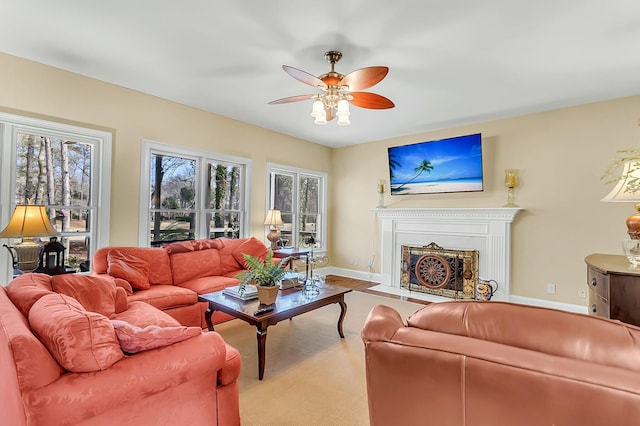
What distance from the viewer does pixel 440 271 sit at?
190 inches

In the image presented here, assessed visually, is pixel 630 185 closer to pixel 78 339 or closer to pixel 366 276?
pixel 78 339

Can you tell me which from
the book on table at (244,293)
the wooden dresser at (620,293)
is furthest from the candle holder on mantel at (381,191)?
the wooden dresser at (620,293)

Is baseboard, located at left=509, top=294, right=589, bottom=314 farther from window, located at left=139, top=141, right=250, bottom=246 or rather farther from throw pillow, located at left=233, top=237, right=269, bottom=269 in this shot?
window, located at left=139, top=141, right=250, bottom=246

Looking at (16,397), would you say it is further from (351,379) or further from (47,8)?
(47,8)

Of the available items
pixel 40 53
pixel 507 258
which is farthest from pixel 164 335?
pixel 507 258

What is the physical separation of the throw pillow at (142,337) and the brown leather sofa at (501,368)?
0.95m

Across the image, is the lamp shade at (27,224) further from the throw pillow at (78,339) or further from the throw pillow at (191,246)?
the throw pillow at (78,339)

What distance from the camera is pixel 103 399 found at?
1179 mm

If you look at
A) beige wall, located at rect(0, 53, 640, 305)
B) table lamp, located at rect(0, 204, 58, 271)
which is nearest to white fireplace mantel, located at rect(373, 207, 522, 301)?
beige wall, located at rect(0, 53, 640, 305)

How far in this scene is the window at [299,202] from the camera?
219 inches

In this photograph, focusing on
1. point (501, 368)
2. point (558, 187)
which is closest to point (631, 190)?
point (501, 368)

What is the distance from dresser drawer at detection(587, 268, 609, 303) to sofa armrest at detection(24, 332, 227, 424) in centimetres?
230

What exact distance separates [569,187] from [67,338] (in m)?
5.08

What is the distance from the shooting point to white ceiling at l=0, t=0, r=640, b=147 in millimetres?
2168
